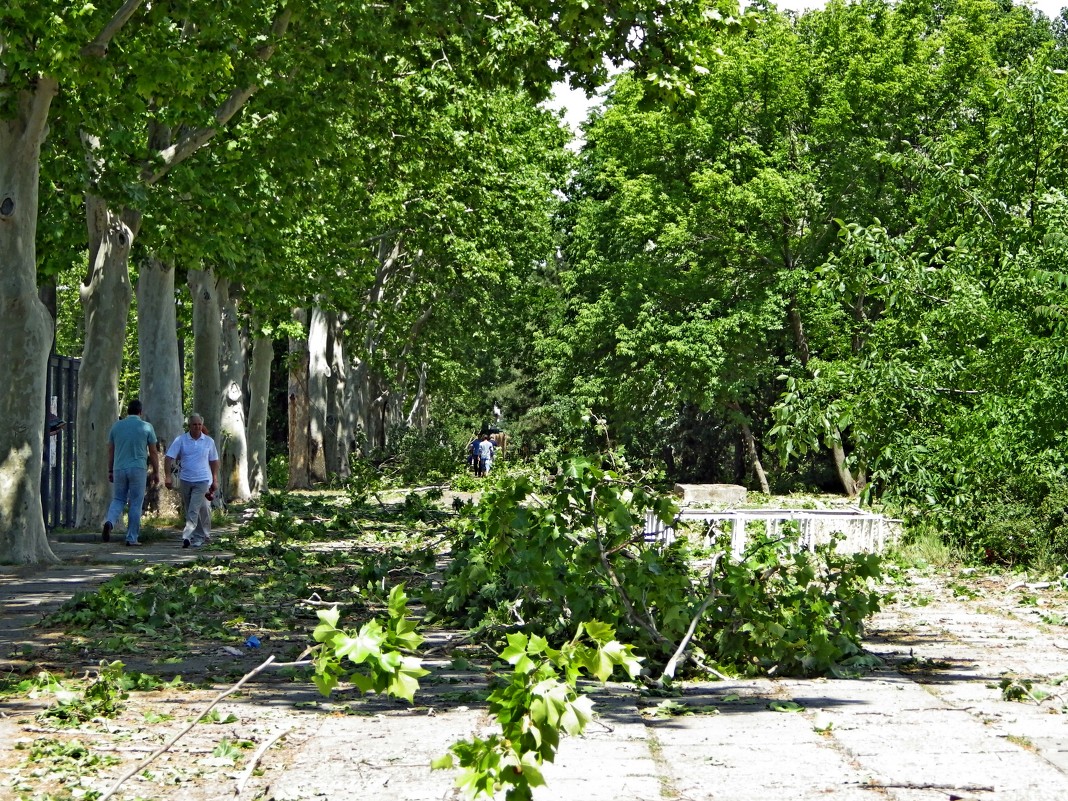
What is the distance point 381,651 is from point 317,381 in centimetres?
3588

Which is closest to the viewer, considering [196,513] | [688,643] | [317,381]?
[688,643]

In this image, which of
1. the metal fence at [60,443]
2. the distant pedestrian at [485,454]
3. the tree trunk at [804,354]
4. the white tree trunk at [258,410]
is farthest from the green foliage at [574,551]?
the distant pedestrian at [485,454]

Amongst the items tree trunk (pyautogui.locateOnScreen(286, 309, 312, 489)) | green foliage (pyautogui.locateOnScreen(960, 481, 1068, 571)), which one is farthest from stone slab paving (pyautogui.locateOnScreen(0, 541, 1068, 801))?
tree trunk (pyautogui.locateOnScreen(286, 309, 312, 489))

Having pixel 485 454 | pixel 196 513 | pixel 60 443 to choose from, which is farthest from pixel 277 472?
pixel 196 513

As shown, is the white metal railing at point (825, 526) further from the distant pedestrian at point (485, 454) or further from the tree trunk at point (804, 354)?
the distant pedestrian at point (485, 454)

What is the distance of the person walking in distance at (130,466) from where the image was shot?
775 inches

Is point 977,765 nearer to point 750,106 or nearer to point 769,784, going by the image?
point 769,784

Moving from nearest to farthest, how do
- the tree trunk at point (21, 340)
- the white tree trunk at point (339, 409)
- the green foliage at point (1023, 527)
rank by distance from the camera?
the tree trunk at point (21, 340) < the green foliage at point (1023, 527) < the white tree trunk at point (339, 409)

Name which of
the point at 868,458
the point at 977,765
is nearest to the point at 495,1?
the point at 868,458

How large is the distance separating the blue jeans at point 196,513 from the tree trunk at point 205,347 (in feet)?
21.9

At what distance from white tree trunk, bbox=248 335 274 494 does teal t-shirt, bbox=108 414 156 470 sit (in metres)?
16.7

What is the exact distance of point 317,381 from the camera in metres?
40.3

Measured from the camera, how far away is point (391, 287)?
50.0 meters

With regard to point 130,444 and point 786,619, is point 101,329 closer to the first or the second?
point 130,444
